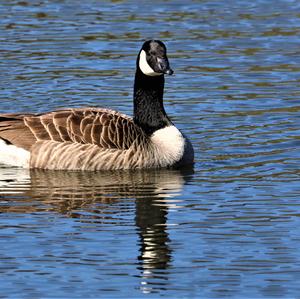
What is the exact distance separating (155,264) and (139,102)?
6.10 meters

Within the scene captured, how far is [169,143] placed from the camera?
18.8 m

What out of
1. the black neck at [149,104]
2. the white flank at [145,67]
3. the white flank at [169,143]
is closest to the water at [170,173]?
the white flank at [169,143]

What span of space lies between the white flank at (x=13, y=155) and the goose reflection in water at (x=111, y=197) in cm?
15

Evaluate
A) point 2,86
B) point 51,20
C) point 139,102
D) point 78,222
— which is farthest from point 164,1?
point 78,222

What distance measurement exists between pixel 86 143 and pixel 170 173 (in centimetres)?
139

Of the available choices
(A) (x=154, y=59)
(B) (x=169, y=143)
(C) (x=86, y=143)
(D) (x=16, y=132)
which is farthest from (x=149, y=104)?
(D) (x=16, y=132)

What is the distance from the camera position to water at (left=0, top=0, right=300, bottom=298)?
1300 centimetres

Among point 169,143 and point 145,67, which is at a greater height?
point 145,67

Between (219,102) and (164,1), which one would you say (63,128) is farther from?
(164,1)

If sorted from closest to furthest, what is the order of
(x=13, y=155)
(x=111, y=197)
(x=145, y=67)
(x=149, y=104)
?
(x=111, y=197), (x=13, y=155), (x=145, y=67), (x=149, y=104)

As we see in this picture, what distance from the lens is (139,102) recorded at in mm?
19141

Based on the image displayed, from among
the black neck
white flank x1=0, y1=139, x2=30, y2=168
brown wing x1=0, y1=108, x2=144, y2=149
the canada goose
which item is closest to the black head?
the canada goose

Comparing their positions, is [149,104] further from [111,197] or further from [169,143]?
[111,197]

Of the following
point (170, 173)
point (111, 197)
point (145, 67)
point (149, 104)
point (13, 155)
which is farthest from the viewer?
point (149, 104)
